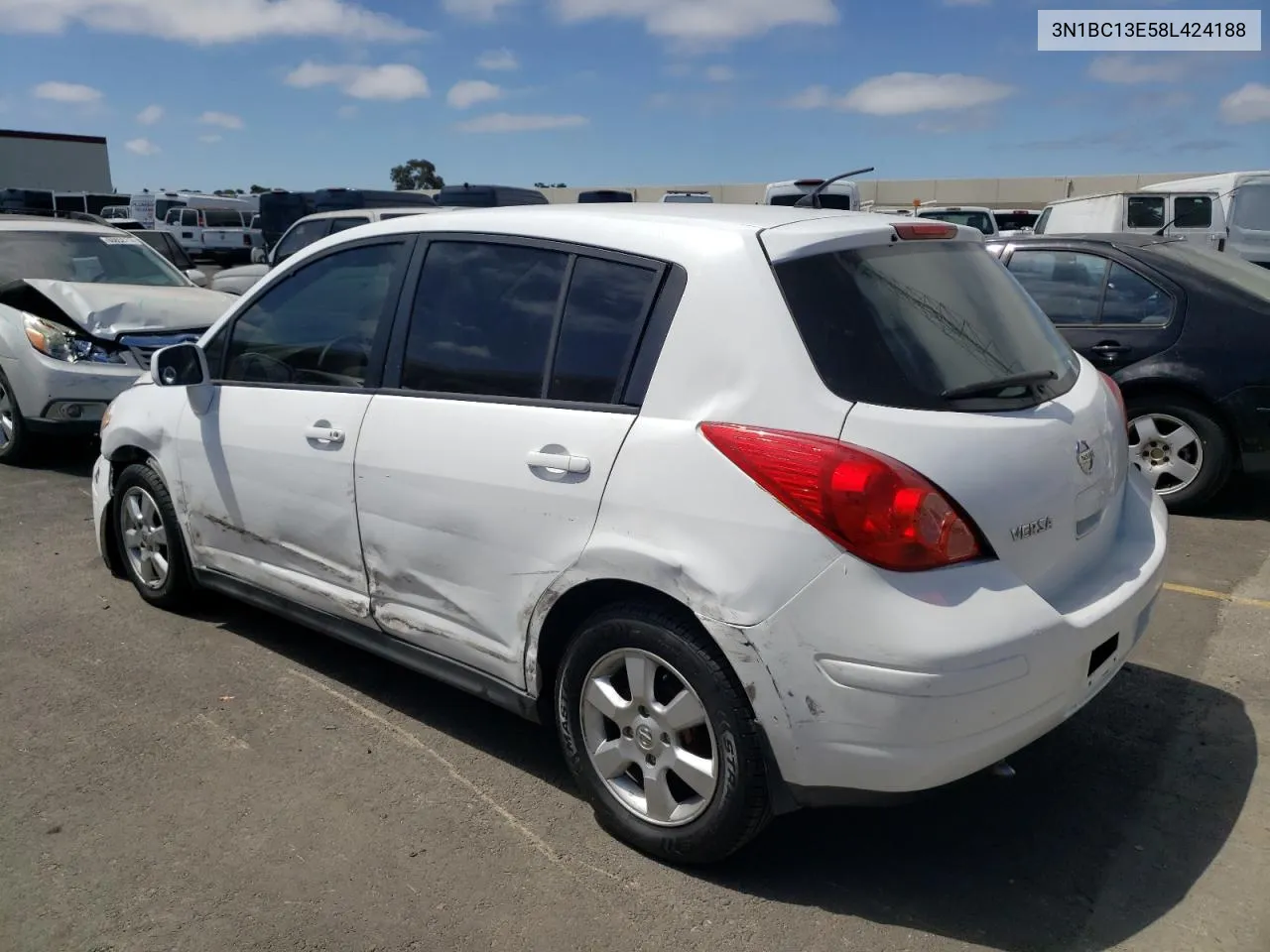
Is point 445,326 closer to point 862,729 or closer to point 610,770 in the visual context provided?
point 610,770

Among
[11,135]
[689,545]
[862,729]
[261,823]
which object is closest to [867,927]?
[862,729]

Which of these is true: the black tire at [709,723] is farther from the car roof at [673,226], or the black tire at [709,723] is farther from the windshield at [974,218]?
the windshield at [974,218]

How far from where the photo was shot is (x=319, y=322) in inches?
160

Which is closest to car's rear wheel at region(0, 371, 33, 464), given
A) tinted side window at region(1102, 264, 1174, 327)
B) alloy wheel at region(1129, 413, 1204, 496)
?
tinted side window at region(1102, 264, 1174, 327)

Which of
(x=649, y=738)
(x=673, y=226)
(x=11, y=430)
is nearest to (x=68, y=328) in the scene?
(x=11, y=430)

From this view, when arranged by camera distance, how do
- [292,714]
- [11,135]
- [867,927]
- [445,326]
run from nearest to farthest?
1. [867,927]
2. [445,326]
3. [292,714]
4. [11,135]

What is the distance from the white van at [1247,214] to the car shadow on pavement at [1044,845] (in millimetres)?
13883

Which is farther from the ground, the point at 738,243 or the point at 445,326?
the point at 738,243

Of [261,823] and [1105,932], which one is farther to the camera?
[261,823]

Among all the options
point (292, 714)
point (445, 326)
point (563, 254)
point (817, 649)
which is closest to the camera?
point (817, 649)

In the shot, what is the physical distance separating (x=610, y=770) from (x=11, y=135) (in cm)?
5459

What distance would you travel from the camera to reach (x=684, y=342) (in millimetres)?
2947

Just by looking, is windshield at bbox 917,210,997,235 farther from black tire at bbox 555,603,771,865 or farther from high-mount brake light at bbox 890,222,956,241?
black tire at bbox 555,603,771,865

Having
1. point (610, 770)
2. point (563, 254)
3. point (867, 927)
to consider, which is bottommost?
point (867, 927)
